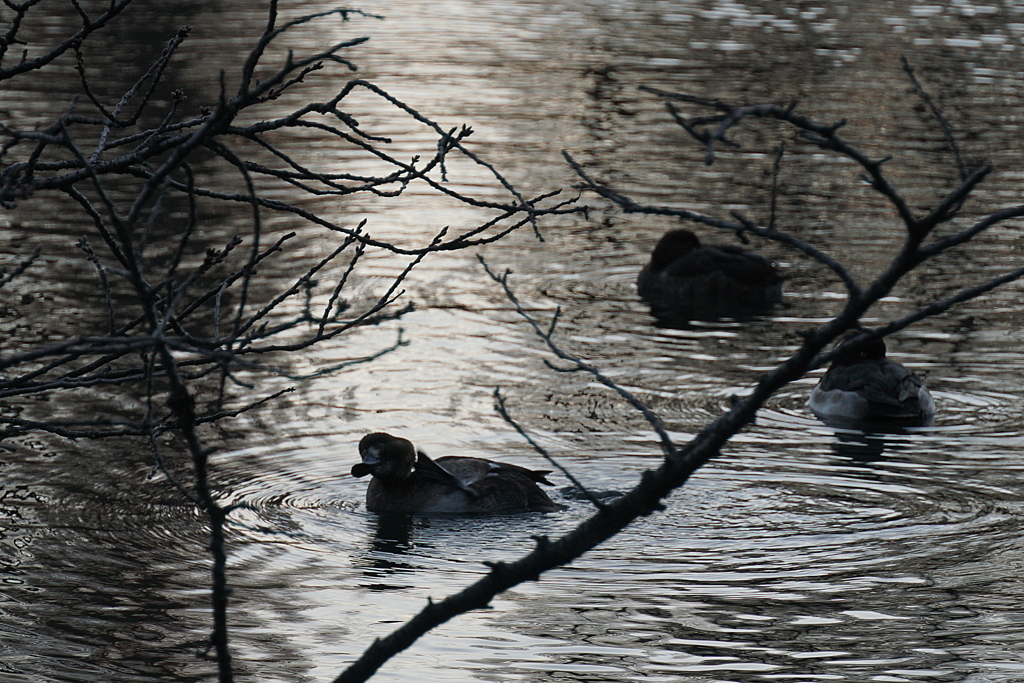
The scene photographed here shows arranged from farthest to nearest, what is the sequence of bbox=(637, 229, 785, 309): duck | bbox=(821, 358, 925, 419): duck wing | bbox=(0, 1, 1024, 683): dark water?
bbox=(637, 229, 785, 309): duck, bbox=(821, 358, 925, 419): duck wing, bbox=(0, 1, 1024, 683): dark water

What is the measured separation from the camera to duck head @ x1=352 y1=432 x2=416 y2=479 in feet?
29.3

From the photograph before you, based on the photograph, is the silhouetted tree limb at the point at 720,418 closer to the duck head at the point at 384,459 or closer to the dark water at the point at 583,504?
the dark water at the point at 583,504

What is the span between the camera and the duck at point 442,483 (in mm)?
8852

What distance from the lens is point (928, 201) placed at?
18000mm

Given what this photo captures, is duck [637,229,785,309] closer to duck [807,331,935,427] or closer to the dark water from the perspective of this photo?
the dark water

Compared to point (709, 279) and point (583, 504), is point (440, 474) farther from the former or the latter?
point (709, 279)

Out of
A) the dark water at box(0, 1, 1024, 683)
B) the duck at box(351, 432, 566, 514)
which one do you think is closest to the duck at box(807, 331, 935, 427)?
the dark water at box(0, 1, 1024, 683)

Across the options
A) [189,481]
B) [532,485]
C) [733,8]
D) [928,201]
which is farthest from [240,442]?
[733,8]

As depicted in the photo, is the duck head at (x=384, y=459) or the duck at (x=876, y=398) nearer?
the duck head at (x=384, y=459)

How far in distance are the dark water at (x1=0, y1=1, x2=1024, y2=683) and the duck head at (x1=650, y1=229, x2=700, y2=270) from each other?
452mm

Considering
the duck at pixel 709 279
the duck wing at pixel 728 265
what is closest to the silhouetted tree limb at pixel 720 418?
the duck at pixel 709 279

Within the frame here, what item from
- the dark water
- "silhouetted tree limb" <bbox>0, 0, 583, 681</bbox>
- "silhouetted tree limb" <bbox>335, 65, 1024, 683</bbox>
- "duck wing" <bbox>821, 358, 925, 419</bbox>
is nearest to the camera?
"silhouetted tree limb" <bbox>335, 65, 1024, 683</bbox>

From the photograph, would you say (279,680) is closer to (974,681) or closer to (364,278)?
(974,681)

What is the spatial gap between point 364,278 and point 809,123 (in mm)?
12309
